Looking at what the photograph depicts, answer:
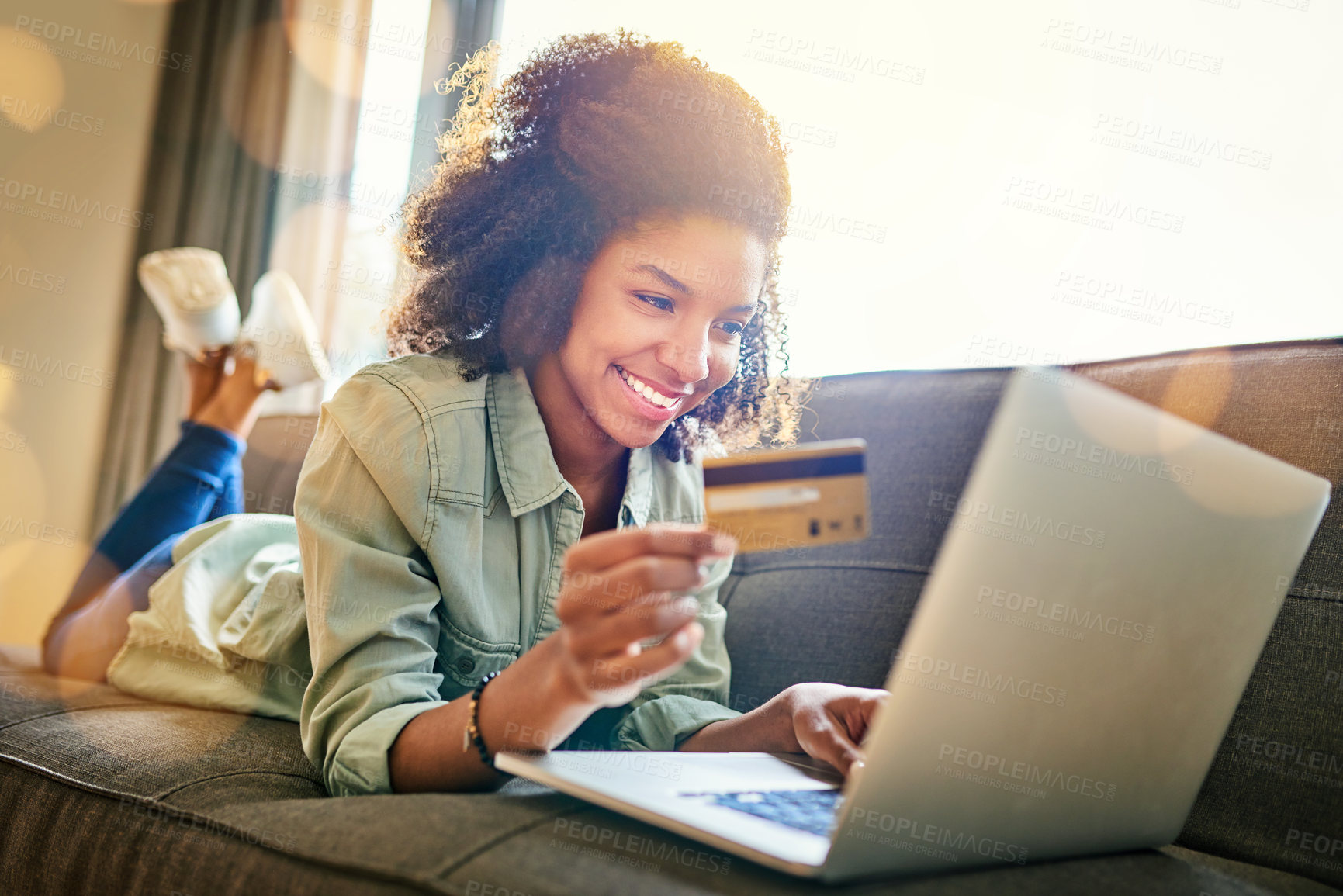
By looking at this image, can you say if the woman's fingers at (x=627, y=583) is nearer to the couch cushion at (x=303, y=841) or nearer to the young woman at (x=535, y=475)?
the young woman at (x=535, y=475)

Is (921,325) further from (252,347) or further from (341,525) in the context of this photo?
(252,347)

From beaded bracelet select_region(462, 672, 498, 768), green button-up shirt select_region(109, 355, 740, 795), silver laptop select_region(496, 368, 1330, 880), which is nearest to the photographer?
silver laptop select_region(496, 368, 1330, 880)

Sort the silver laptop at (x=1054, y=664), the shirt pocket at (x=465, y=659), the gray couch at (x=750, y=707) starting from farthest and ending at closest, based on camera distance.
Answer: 1. the shirt pocket at (x=465, y=659)
2. the gray couch at (x=750, y=707)
3. the silver laptop at (x=1054, y=664)

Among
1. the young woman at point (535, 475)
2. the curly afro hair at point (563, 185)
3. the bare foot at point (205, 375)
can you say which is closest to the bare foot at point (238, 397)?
the bare foot at point (205, 375)

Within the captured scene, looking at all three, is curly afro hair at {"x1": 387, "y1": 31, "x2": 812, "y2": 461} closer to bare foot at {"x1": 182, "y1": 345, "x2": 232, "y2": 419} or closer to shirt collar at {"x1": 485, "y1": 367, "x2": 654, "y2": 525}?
shirt collar at {"x1": 485, "y1": 367, "x2": 654, "y2": 525}

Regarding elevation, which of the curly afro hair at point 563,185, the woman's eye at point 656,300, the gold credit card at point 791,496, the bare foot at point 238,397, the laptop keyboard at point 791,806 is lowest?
the laptop keyboard at point 791,806

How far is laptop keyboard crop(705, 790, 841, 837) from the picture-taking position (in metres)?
0.63

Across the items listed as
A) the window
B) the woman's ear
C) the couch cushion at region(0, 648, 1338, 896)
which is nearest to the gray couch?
the couch cushion at region(0, 648, 1338, 896)

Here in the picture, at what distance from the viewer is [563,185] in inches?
45.0

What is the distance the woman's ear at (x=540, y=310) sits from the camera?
3.63 ft

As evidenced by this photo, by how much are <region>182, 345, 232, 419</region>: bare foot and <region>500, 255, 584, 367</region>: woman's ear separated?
0.98m

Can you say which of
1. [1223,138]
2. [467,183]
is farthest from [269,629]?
[1223,138]

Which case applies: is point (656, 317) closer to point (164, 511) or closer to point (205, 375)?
point (164, 511)

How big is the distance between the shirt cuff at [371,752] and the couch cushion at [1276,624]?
58 centimetres
